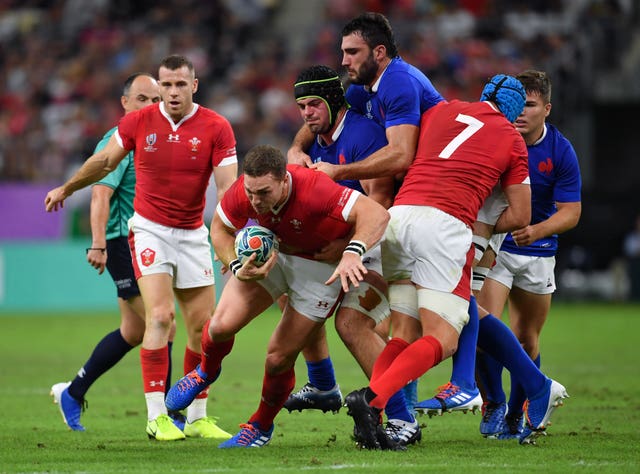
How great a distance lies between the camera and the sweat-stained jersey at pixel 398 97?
23.9 feet

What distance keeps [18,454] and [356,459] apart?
2.12 m

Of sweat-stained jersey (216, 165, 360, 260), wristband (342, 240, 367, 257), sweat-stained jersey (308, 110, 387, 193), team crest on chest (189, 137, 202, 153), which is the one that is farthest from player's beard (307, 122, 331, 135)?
wristband (342, 240, 367, 257)

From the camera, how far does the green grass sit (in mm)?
6465

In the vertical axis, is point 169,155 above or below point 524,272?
above

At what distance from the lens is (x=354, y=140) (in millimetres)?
7641

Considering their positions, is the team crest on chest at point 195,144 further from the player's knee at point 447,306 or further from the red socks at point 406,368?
the red socks at point 406,368

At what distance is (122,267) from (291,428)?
1830mm

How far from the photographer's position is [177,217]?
820cm

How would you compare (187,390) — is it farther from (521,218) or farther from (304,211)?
(521,218)

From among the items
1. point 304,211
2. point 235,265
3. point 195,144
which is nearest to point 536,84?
point 304,211

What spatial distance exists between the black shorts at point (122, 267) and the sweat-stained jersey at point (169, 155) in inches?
29.2

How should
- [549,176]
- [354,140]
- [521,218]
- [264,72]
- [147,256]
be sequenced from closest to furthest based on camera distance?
[521,218]
[354,140]
[147,256]
[549,176]
[264,72]

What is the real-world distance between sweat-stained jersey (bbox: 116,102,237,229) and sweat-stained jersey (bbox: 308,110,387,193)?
0.86 m

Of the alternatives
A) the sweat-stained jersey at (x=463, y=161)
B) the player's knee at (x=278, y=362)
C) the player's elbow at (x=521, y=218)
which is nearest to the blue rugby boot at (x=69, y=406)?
the player's knee at (x=278, y=362)
